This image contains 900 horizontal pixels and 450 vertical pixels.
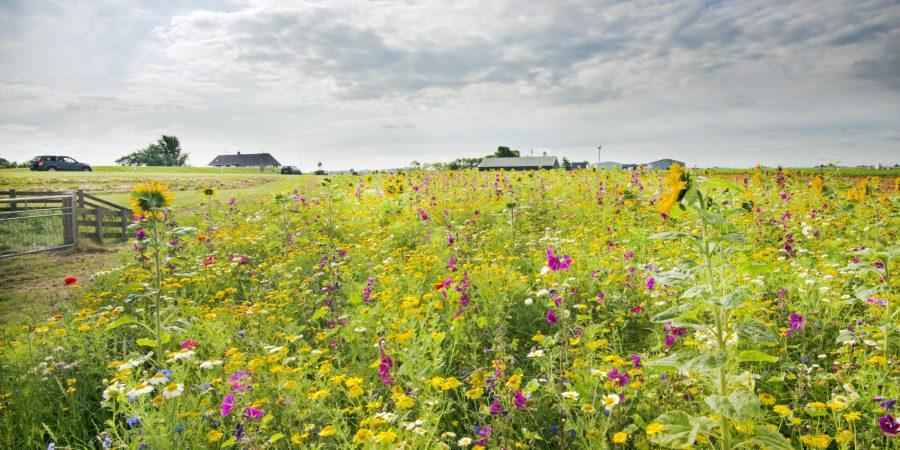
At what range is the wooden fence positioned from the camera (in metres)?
11.1

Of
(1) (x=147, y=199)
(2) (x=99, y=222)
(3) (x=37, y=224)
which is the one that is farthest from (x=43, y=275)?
(1) (x=147, y=199)

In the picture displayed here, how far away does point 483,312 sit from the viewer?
13.1ft

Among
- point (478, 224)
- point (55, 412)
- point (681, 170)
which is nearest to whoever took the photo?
point (681, 170)

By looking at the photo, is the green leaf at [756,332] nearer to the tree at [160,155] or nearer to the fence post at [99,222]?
the fence post at [99,222]

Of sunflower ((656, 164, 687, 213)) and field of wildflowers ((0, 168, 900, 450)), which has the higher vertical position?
sunflower ((656, 164, 687, 213))

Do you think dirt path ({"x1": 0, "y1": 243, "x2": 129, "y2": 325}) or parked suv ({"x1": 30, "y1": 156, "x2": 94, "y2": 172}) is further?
parked suv ({"x1": 30, "y1": 156, "x2": 94, "y2": 172})

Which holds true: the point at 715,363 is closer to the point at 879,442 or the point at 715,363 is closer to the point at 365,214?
A: the point at 879,442

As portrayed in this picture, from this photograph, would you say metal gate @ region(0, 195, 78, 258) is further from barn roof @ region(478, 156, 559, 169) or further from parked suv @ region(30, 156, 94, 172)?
barn roof @ region(478, 156, 559, 169)

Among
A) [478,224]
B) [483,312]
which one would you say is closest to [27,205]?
[478,224]

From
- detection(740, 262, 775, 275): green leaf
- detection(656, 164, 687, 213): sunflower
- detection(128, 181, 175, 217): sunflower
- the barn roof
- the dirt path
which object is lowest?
the dirt path

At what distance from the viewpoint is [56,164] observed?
121ft

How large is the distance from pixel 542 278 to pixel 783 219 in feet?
14.2

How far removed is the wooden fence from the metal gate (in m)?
0.13

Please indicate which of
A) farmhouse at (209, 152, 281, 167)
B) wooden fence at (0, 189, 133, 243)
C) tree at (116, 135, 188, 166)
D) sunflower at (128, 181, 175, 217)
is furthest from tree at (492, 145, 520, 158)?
sunflower at (128, 181, 175, 217)
